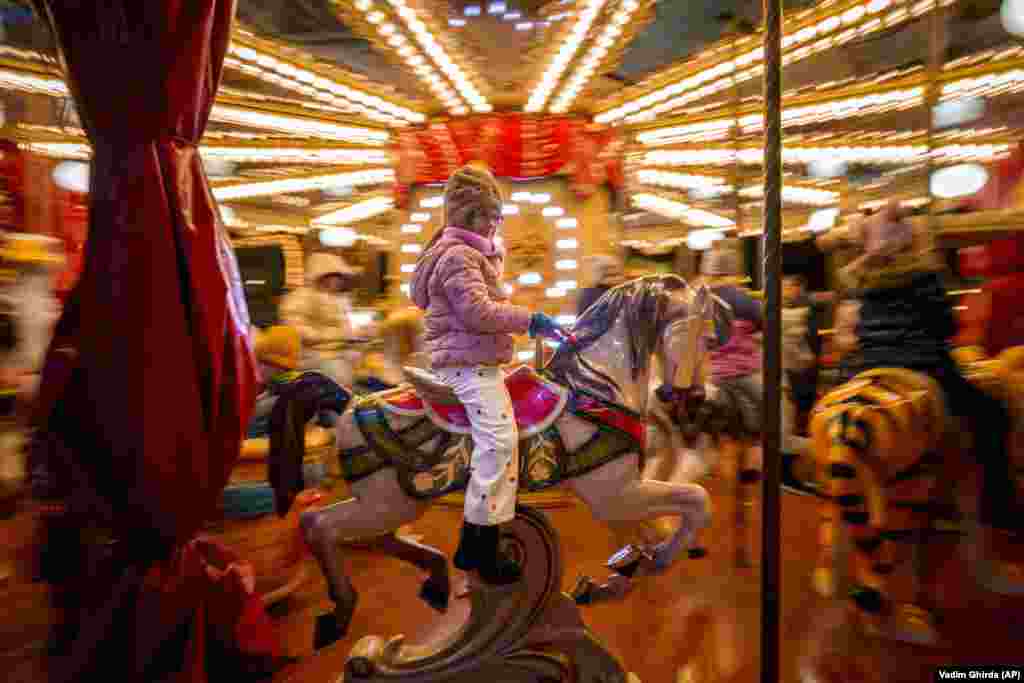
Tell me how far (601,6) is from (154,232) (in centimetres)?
245

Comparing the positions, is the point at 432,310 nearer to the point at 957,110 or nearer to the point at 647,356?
the point at 647,356

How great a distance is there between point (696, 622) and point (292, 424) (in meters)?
1.75

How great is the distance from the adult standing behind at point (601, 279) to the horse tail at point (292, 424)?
2.18m

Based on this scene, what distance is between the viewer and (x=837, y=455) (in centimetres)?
225

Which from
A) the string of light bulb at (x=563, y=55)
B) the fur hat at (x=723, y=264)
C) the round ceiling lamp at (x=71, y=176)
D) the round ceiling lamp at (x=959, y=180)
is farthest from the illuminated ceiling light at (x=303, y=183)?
A: the round ceiling lamp at (x=959, y=180)

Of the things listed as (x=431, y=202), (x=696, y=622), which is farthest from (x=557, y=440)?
(x=431, y=202)

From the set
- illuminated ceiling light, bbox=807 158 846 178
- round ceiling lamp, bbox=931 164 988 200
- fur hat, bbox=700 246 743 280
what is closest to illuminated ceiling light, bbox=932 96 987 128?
round ceiling lamp, bbox=931 164 988 200

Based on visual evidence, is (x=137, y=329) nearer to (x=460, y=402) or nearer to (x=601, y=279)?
(x=460, y=402)

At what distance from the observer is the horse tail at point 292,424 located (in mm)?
1874

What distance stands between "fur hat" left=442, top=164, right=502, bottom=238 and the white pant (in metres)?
0.46

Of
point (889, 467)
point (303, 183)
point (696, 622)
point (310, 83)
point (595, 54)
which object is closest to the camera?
point (889, 467)

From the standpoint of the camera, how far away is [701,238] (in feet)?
18.1

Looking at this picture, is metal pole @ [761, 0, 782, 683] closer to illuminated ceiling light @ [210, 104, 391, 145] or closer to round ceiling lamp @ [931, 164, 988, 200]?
illuminated ceiling light @ [210, 104, 391, 145]

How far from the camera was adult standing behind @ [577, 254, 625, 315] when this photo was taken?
12.5 ft
